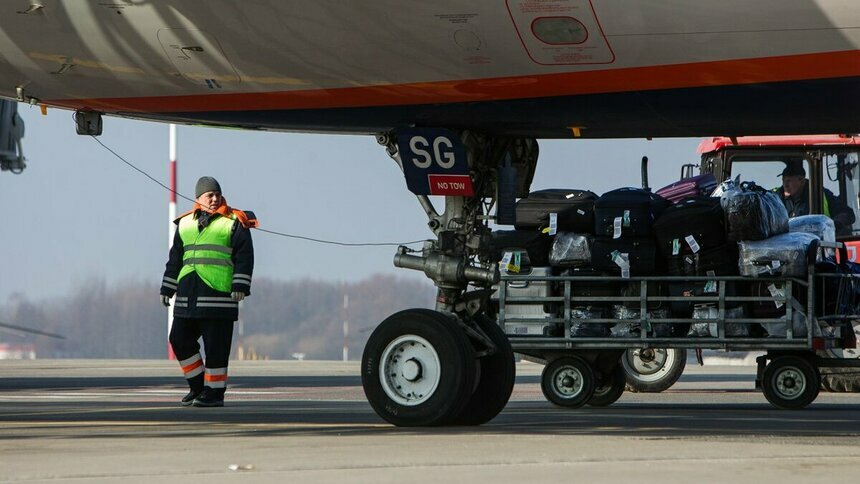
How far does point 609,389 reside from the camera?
13.3m

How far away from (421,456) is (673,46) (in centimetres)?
309

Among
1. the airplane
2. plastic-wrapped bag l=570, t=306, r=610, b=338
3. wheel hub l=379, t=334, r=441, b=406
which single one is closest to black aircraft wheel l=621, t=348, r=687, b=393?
plastic-wrapped bag l=570, t=306, r=610, b=338

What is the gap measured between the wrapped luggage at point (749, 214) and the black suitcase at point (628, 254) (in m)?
0.70

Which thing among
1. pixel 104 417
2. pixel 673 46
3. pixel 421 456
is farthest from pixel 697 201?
pixel 421 456

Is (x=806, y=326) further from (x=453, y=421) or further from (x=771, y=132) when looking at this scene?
(x=453, y=421)

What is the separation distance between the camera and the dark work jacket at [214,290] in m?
11.2

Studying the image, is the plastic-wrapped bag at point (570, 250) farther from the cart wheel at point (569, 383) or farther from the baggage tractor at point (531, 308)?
the cart wheel at point (569, 383)

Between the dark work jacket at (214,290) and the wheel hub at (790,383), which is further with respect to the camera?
the wheel hub at (790,383)

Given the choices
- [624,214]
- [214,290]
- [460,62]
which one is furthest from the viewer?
[624,214]

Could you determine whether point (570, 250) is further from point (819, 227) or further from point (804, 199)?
point (804, 199)

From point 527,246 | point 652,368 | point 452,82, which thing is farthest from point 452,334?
point 652,368

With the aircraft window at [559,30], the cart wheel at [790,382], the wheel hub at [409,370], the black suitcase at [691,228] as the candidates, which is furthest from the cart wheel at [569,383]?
the aircraft window at [559,30]

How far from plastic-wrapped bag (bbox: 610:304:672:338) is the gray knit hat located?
3.73 metres

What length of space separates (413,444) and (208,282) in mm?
4309
